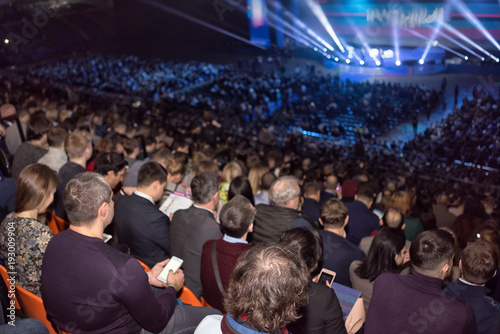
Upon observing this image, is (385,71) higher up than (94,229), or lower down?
higher up

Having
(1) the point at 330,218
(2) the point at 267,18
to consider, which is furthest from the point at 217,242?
(2) the point at 267,18

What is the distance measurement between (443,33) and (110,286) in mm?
17821

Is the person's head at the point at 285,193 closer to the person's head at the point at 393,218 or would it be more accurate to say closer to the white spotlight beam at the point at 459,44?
the person's head at the point at 393,218

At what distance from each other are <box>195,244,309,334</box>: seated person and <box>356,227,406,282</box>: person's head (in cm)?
146

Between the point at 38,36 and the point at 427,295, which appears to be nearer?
the point at 427,295

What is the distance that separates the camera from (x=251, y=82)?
18609 millimetres

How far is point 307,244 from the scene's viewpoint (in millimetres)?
2139

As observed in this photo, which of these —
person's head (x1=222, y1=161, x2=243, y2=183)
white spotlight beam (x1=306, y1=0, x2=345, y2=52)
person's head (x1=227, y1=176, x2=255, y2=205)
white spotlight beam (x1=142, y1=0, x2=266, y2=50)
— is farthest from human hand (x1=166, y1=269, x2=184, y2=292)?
white spotlight beam (x1=142, y1=0, x2=266, y2=50)

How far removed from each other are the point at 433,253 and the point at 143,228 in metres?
2.00

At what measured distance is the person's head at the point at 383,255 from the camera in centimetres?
261

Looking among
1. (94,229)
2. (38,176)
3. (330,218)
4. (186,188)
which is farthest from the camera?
(186,188)

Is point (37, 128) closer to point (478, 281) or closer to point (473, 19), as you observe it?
point (478, 281)

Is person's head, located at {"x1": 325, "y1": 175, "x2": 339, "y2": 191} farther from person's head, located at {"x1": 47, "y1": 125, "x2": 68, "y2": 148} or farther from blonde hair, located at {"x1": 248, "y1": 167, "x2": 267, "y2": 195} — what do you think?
person's head, located at {"x1": 47, "y1": 125, "x2": 68, "y2": 148}

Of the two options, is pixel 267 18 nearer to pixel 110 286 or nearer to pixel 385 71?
pixel 385 71
